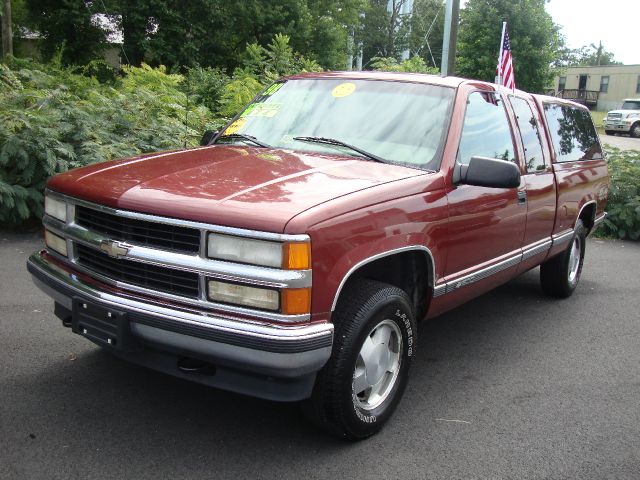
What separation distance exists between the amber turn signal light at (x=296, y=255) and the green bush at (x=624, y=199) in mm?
8094

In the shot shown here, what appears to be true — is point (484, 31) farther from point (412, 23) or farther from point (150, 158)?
point (150, 158)

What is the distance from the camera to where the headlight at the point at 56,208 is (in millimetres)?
3303

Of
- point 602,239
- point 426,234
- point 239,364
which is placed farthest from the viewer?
point 602,239

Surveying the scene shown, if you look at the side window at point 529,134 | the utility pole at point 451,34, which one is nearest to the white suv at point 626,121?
the utility pole at point 451,34

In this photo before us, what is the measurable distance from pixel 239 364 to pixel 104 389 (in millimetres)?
1343

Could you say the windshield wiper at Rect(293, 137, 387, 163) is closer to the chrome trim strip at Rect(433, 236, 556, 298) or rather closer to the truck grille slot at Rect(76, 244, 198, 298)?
the chrome trim strip at Rect(433, 236, 556, 298)

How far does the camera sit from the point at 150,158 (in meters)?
3.69

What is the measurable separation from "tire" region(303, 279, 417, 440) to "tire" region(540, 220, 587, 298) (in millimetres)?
3008

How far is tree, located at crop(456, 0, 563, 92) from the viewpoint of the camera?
24406 millimetres

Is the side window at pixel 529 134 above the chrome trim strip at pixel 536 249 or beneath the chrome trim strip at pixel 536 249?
above

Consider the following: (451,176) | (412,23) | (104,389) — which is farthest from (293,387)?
(412,23)

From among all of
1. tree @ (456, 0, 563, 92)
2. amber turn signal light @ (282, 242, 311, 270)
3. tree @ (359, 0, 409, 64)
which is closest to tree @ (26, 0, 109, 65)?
tree @ (456, 0, 563, 92)

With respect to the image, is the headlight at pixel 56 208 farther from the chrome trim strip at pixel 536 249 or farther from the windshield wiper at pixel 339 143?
the chrome trim strip at pixel 536 249

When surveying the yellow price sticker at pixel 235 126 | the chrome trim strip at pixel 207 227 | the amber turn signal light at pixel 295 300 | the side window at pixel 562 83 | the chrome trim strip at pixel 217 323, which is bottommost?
the chrome trim strip at pixel 217 323
